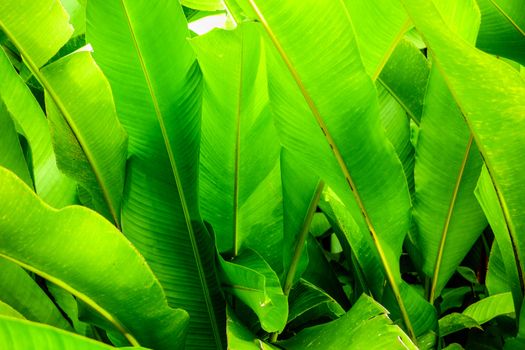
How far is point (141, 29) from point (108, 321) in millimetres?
301

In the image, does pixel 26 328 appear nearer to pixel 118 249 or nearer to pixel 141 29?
pixel 118 249

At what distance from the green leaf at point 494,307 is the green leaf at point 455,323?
43 mm

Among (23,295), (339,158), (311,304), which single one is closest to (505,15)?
(339,158)

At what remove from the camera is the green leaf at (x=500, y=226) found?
0.61m

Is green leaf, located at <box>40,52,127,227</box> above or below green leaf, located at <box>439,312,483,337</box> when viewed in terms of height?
above

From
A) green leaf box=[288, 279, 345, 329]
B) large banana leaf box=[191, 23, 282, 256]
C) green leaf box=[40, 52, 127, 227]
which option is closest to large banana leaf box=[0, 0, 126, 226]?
green leaf box=[40, 52, 127, 227]

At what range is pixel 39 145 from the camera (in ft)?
2.32

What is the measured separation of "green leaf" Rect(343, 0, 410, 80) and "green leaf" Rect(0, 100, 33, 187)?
38cm

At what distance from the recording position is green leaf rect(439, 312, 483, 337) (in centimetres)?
68

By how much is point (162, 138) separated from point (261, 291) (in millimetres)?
201

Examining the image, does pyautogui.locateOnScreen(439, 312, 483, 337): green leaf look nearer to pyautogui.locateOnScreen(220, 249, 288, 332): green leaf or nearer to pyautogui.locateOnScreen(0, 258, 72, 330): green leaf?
pyautogui.locateOnScreen(220, 249, 288, 332): green leaf

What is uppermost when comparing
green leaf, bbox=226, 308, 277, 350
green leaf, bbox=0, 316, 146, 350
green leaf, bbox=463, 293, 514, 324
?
green leaf, bbox=0, 316, 146, 350

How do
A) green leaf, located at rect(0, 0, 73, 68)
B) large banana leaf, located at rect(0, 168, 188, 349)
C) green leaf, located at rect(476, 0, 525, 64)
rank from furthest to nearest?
green leaf, located at rect(476, 0, 525, 64) → green leaf, located at rect(0, 0, 73, 68) → large banana leaf, located at rect(0, 168, 188, 349)

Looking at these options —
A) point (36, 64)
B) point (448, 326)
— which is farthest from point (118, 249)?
point (448, 326)
